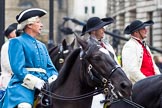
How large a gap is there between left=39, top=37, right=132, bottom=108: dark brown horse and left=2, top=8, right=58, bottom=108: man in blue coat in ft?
0.96

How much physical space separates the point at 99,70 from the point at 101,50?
0.83ft

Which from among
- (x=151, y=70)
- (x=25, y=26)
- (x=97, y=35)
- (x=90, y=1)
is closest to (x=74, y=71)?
(x=25, y=26)

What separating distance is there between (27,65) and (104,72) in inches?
52.7

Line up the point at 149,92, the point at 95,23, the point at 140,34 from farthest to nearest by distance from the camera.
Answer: the point at 140,34
the point at 95,23
the point at 149,92

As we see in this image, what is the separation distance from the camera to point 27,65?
9289 mm

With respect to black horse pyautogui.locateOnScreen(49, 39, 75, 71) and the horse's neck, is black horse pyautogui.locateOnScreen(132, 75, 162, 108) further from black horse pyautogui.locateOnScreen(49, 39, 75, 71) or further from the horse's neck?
black horse pyautogui.locateOnScreen(49, 39, 75, 71)

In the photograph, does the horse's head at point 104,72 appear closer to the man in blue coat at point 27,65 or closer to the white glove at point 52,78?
the man in blue coat at point 27,65

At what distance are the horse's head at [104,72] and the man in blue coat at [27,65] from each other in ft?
2.75

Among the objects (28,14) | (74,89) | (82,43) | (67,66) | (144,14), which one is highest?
(28,14)

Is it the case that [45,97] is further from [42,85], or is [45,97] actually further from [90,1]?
[90,1]

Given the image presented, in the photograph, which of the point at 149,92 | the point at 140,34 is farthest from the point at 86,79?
the point at 140,34

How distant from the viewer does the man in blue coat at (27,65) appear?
906 cm

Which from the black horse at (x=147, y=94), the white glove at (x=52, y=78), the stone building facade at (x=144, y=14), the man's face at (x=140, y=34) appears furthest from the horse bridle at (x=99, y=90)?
the stone building facade at (x=144, y=14)

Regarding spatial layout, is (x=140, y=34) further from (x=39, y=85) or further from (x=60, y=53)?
(x=60, y=53)
